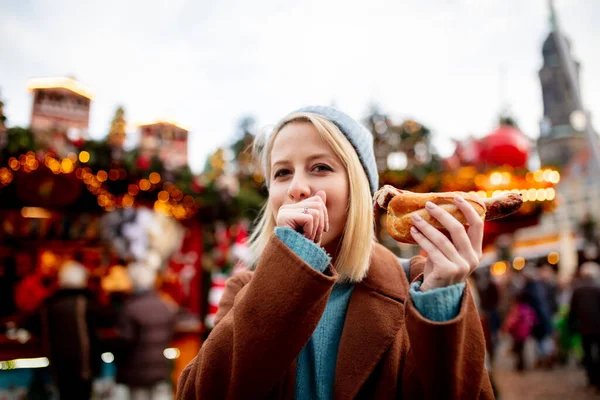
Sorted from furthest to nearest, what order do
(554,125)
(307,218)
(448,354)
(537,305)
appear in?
1. (554,125)
2. (537,305)
3. (307,218)
4. (448,354)

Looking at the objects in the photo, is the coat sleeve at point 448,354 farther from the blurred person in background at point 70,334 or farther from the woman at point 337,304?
the blurred person in background at point 70,334

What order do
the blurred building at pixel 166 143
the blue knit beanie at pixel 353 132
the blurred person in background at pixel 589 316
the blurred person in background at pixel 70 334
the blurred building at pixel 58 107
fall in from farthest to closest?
the blurred person in background at pixel 589 316 < the blurred building at pixel 166 143 < the blurred building at pixel 58 107 < the blurred person in background at pixel 70 334 < the blue knit beanie at pixel 353 132

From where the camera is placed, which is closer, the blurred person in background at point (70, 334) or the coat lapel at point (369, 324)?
the coat lapel at point (369, 324)

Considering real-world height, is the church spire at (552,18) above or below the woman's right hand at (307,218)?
above

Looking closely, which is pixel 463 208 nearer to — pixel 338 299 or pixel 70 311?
pixel 338 299

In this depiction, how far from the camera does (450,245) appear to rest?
3.42 ft

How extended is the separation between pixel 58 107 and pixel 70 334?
2695 millimetres

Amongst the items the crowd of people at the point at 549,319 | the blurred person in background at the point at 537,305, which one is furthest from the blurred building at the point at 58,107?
the blurred person in background at the point at 537,305

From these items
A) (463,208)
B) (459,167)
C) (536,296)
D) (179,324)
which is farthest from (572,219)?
(463,208)

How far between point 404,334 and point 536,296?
340 inches

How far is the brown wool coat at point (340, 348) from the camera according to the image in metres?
1.01

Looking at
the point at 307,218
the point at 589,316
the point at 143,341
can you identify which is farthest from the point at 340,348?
the point at 589,316

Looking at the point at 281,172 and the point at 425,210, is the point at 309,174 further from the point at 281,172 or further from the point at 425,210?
the point at 425,210

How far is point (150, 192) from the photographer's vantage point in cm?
612
